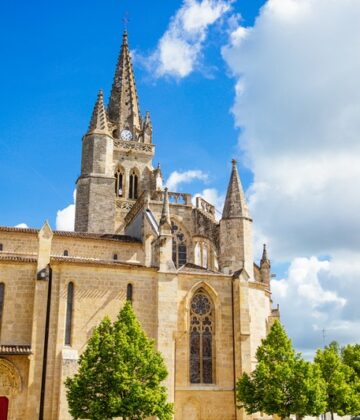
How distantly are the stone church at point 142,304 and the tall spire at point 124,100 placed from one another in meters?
17.2

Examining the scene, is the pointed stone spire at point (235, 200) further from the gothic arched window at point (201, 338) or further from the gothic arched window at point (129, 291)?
the gothic arched window at point (129, 291)

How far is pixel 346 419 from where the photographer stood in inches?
2050

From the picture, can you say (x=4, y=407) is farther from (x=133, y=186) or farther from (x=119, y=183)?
(x=133, y=186)

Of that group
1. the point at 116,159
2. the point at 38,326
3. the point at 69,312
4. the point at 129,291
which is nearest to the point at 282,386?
the point at 129,291

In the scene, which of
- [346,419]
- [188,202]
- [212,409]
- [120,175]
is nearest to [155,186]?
[120,175]

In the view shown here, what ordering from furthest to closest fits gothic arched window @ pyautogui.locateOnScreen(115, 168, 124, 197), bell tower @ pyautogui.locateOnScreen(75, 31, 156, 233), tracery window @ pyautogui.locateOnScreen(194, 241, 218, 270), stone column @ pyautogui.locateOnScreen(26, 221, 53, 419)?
1. gothic arched window @ pyautogui.locateOnScreen(115, 168, 124, 197)
2. bell tower @ pyautogui.locateOnScreen(75, 31, 156, 233)
3. tracery window @ pyautogui.locateOnScreen(194, 241, 218, 270)
4. stone column @ pyautogui.locateOnScreen(26, 221, 53, 419)

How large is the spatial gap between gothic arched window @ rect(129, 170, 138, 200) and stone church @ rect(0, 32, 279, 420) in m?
12.4

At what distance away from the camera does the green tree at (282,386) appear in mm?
25406

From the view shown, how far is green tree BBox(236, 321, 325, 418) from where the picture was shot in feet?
83.4

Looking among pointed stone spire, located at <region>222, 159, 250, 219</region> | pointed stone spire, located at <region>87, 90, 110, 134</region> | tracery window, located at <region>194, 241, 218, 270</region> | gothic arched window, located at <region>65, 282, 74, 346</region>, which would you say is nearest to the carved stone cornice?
pointed stone spire, located at <region>87, 90, 110, 134</region>

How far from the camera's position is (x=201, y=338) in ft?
96.9

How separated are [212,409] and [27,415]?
9246 millimetres

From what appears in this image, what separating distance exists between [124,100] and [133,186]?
9529 millimetres

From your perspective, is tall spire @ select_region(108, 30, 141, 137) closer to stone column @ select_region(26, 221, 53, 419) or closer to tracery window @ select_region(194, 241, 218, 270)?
tracery window @ select_region(194, 241, 218, 270)
